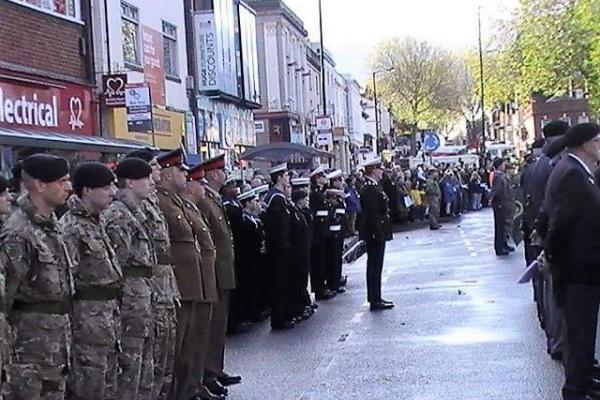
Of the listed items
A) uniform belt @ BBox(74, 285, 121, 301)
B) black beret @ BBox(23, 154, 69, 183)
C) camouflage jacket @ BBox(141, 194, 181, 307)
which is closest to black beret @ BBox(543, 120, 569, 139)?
camouflage jacket @ BBox(141, 194, 181, 307)

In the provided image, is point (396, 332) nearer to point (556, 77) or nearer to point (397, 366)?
point (397, 366)

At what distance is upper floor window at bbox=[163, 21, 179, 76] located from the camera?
93.3 ft

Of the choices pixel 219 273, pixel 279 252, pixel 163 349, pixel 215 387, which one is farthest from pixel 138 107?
pixel 163 349

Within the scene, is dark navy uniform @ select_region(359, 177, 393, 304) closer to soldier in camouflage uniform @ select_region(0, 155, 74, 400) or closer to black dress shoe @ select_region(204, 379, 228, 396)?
black dress shoe @ select_region(204, 379, 228, 396)

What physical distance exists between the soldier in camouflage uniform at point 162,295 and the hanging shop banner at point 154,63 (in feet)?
57.4

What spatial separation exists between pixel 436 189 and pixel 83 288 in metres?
27.4

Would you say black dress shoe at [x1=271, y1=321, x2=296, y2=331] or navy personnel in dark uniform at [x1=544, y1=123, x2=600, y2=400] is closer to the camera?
navy personnel in dark uniform at [x1=544, y1=123, x2=600, y2=400]

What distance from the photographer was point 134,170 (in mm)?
7957

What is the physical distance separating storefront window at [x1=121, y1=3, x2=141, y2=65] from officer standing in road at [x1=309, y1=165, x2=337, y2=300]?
8.63 metres

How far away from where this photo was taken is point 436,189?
33.6m

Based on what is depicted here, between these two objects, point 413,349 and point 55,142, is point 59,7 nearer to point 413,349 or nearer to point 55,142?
point 55,142

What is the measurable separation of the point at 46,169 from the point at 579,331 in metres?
4.07

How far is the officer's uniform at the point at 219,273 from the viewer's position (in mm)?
10062

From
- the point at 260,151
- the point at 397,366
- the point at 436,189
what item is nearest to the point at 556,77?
the point at 436,189
